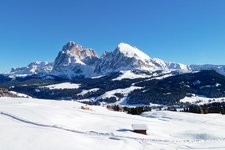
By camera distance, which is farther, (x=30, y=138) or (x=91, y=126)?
(x=91, y=126)

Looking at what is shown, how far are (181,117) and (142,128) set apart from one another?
4908 cm

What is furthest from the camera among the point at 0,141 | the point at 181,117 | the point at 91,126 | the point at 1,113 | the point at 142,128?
the point at 181,117

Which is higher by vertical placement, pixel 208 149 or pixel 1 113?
pixel 1 113

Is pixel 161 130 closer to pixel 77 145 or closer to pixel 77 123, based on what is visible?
pixel 77 123

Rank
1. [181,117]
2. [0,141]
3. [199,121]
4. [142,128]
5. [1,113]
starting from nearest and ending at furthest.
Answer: [0,141] → [142,128] → [1,113] → [199,121] → [181,117]

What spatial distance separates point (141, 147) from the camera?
5369 centimetres

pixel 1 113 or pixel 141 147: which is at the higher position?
pixel 1 113

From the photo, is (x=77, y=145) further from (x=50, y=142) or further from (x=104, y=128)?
(x=104, y=128)

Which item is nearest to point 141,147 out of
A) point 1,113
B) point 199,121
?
point 1,113

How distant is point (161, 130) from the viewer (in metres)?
82.9

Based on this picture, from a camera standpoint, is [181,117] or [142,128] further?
[181,117]

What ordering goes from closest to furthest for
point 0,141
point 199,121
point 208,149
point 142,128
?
1. point 0,141
2. point 208,149
3. point 142,128
4. point 199,121

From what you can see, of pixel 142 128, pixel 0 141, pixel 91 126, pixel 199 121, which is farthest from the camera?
pixel 199 121

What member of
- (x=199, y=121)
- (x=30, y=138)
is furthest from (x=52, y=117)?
(x=199, y=121)
